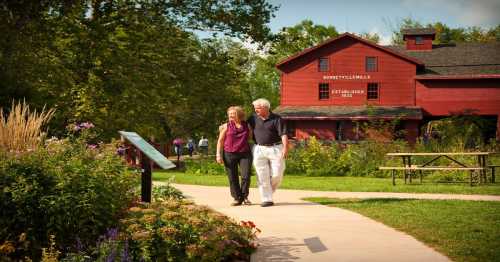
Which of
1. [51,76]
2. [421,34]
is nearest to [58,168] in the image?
[51,76]

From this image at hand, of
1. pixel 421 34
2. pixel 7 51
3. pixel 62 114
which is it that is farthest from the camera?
pixel 421 34

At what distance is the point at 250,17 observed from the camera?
28391 millimetres

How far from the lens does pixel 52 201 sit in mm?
5840

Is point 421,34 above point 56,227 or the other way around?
above

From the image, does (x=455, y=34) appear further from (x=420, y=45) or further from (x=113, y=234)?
(x=113, y=234)

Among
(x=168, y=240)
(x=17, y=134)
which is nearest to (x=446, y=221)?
(x=168, y=240)

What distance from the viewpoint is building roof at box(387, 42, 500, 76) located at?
4516 centimetres

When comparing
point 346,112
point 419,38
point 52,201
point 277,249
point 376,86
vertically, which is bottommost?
point 277,249

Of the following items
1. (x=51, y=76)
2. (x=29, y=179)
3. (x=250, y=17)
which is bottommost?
(x=29, y=179)

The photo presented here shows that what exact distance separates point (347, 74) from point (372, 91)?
7.01ft

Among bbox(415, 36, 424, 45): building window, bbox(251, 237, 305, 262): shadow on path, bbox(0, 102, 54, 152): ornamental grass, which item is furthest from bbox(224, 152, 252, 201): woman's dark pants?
bbox(415, 36, 424, 45): building window

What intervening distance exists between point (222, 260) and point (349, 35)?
40530 mm

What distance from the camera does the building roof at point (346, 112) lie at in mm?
41969

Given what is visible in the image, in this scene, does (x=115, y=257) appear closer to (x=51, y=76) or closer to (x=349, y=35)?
(x=51, y=76)
